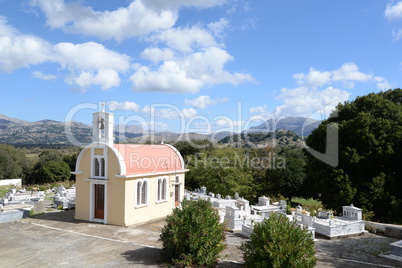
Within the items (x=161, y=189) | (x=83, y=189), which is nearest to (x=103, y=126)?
(x=83, y=189)

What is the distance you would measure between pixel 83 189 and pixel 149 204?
13.2ft

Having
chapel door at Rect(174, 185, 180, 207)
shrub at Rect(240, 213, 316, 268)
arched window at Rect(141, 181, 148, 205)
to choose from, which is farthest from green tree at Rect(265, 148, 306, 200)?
shrub at Rect(240, 213, 316, 268)

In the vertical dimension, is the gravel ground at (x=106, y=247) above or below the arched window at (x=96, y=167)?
below

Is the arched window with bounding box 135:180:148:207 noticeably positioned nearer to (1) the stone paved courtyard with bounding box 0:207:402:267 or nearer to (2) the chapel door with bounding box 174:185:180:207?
(1) the stone paved courtyard with bounding box 0:207:402:267

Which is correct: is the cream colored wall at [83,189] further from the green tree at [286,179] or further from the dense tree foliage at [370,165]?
the green tree at [286,179]

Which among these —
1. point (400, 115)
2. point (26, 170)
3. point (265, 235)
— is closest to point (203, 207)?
point (265, 235)

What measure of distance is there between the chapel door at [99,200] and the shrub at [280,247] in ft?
36.6

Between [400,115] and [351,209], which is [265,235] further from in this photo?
[400,115]

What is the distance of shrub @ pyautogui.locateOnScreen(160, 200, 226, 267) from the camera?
33.2 feet

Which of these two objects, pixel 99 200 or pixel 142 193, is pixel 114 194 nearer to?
pixel 99 200

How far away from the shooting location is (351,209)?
57.6 feet

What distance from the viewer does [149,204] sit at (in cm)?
1844

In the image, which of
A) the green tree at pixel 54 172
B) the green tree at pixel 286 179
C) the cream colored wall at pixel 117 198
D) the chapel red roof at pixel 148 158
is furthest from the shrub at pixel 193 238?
the green tree at pixel 54 172

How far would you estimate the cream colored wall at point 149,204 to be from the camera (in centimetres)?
1706
